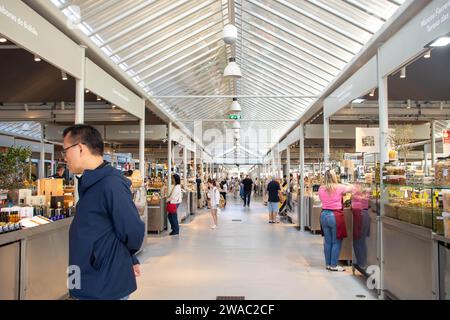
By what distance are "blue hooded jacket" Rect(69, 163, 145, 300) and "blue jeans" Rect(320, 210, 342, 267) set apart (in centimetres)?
487

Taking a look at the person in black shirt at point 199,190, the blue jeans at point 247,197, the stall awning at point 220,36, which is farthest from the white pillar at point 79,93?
the blue jeans at point 247,197

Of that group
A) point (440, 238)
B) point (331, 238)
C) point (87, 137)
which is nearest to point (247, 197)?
point (331, 238)

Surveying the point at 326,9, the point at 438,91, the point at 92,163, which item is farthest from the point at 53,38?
the point at 438,91

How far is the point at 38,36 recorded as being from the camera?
4.39m

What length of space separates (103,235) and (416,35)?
4.04 meters

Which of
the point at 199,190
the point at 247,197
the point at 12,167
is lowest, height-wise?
the point at 247,197

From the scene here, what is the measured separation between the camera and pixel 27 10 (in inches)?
165

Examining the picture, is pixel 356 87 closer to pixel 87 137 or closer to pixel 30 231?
pixel 30 231

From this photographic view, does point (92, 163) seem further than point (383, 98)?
No

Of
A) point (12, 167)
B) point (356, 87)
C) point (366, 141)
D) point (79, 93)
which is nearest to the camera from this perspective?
point (12, 167)

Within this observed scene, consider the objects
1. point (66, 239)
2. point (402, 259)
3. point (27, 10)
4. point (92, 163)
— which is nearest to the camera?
point (92, 163)

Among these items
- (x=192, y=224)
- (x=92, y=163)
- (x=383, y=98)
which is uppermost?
(x=383, y=98)

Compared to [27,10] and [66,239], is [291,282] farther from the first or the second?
[27,10]

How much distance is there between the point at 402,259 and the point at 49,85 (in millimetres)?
6548
